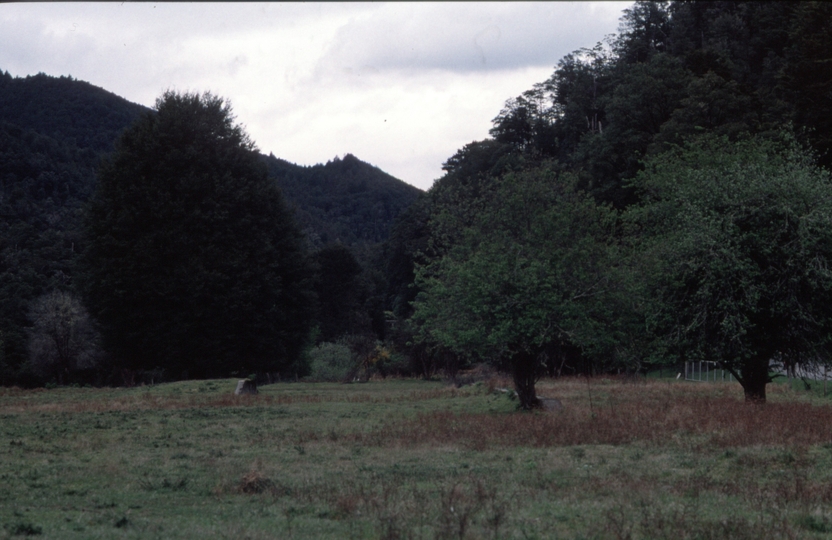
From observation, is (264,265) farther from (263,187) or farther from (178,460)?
(178,460)

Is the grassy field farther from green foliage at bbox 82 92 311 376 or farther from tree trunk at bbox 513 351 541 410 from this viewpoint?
green foliage at bbox 82 92 311 376

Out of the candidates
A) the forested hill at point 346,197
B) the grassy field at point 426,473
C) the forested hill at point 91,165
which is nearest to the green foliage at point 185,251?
the forested hill at point 91,165

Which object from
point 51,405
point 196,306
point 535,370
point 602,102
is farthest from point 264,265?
point 602,102

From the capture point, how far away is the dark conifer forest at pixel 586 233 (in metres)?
23.7

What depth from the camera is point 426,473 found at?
1375 centimetres

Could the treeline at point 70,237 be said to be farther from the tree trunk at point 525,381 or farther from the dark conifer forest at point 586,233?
the tree trunk at point 525,381

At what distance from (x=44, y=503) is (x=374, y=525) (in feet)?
17.1

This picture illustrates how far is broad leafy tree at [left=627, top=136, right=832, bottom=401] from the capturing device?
22.9 meters

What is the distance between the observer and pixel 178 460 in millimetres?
15469

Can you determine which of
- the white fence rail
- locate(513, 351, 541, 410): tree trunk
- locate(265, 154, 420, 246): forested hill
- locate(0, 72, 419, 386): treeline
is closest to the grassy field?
locate(513, 351, 541, 410): tree trunk

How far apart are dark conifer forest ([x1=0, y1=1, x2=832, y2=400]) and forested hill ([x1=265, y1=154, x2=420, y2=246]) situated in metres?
25.4

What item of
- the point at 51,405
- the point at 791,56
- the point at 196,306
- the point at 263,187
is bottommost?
the point at 51,405

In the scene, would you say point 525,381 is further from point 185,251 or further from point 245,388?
point 185,251

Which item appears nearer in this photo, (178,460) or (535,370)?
(178,460)
